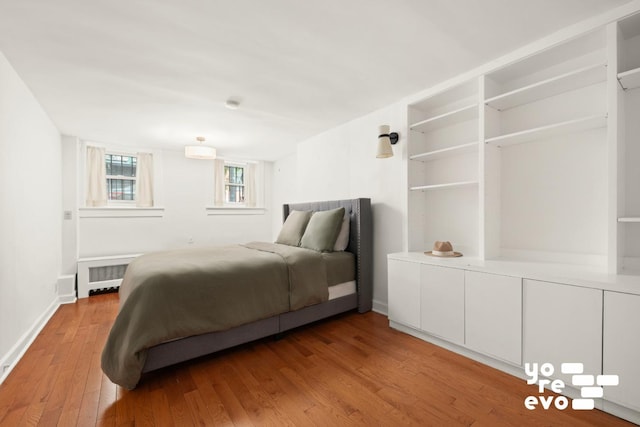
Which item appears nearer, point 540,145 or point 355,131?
point 540,145

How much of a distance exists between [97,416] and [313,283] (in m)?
1.66

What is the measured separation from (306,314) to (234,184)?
4.00 m

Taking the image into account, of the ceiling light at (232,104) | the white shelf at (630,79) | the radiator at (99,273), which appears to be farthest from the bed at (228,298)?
the radiator at (99,273)

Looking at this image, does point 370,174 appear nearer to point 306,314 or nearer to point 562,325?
point 306,314

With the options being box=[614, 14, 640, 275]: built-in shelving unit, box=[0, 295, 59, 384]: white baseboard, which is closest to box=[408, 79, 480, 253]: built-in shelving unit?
box=[614, 14, 640, 275]: built-in shelving unit

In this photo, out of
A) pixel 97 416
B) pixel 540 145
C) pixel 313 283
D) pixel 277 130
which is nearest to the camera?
pixel 97 416

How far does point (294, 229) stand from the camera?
134 inches

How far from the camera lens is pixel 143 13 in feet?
5.32

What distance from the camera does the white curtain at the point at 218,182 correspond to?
5492 millimetres

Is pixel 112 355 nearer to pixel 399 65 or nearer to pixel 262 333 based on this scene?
pixel 262 333

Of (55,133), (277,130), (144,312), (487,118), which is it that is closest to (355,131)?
(277,130)

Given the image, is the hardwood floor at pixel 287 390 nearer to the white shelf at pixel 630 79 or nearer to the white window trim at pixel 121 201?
the white shelf at pixel 630 79

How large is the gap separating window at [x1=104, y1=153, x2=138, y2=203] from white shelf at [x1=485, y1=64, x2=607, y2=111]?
5.27 m

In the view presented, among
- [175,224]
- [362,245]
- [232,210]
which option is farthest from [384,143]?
[175,224]
